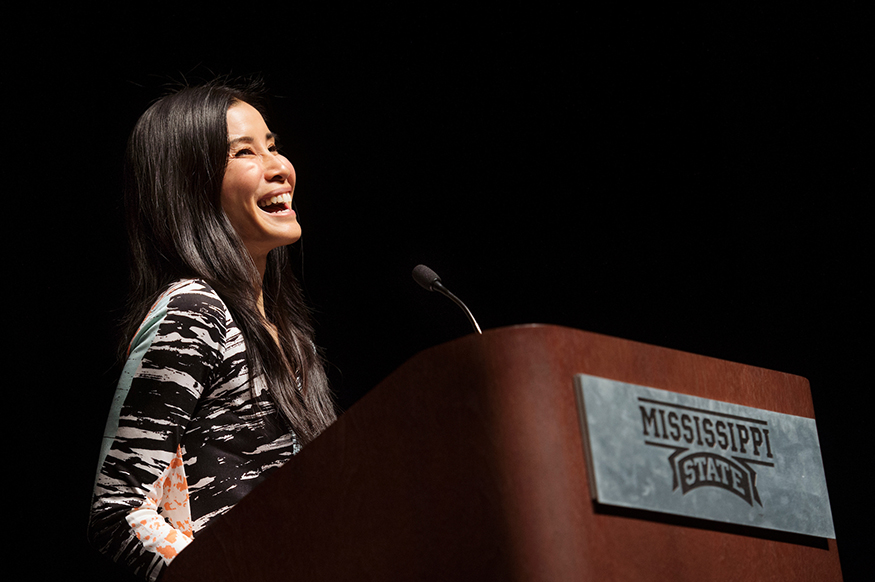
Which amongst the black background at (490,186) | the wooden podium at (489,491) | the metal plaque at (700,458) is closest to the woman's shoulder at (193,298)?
the wooden podium at (489,491)

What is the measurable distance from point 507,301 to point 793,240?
89cm

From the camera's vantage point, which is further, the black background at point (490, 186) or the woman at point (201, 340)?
the black background at point (490, 186)

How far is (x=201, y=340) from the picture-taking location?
54.2 inches

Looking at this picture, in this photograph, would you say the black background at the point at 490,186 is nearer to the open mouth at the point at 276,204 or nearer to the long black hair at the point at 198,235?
the long black hair at the point at 198,235

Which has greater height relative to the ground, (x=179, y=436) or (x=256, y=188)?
(x=256, y=188)

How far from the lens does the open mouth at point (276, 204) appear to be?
1.79 metres

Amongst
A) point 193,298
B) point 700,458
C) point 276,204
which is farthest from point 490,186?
point 700,458

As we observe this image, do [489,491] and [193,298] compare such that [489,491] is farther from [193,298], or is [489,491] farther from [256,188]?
[256,188]

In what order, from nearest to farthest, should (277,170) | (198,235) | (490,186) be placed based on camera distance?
(198,235), (277,170), (490,186)

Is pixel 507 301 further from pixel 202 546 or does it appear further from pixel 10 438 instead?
pixel 202 546

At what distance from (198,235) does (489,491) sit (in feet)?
3.37

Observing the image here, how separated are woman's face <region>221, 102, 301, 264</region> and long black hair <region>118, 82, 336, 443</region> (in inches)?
1.1

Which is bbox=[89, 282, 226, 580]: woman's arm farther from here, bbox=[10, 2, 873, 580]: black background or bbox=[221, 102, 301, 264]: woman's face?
bbox=[10, 2, 873, 580]: black background

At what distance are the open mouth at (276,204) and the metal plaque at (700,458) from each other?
3.57ft
